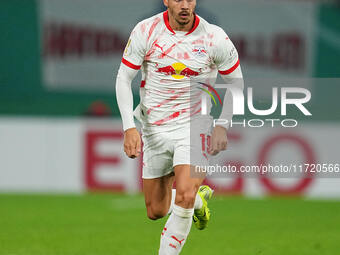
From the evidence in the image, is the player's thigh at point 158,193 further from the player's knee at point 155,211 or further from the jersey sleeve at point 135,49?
the jersey sleeve at point 135,49

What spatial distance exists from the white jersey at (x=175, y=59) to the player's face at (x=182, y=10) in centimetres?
13

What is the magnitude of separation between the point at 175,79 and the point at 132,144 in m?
0.63

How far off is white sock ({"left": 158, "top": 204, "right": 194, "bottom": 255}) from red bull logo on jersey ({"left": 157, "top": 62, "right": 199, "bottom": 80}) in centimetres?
92

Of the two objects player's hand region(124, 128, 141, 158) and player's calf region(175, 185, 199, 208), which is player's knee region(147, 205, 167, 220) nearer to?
player's calf region(175, 185, 199, 208)

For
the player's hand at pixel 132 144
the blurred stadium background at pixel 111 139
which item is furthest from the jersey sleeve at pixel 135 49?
the blurred stadium background at pixel 111 139

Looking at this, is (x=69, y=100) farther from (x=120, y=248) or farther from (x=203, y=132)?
(x=203, y=132)

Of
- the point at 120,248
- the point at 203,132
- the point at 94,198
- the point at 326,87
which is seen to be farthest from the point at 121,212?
the point at 326,87

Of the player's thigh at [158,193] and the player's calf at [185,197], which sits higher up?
the player's calf at [185,197]

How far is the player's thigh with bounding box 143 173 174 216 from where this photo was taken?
6.00m

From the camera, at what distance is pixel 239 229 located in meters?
8.86

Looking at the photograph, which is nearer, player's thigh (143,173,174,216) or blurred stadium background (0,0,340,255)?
player's thigh (143,173,174,216)

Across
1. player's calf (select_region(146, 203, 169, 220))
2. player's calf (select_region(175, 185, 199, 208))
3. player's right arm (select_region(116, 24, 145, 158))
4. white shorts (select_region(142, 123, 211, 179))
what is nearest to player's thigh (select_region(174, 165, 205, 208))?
player's calf (select_region(175, 185, 199, 208))

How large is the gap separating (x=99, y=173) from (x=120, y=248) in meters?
4.20

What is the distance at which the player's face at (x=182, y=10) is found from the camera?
17.9 feet
